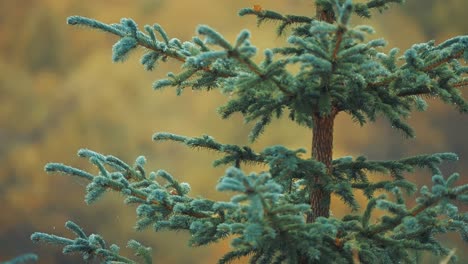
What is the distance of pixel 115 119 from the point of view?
263 inches

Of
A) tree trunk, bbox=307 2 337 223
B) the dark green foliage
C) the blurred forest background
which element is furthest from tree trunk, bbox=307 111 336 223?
the blurred forest background

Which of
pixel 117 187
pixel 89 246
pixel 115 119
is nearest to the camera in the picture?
pixel 117 187

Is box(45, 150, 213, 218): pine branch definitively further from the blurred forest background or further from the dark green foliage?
the blurred forest background

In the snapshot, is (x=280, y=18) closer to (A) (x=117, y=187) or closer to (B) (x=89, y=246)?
(A) (x=117, y=187)

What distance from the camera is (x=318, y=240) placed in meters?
2.25

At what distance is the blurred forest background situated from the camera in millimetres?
6453

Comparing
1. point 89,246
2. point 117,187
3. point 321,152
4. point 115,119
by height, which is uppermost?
point 115,119

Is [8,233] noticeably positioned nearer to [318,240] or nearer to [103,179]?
[103,179]

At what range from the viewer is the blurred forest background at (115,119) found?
6453mm

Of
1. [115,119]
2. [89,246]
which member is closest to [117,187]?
[89,246]

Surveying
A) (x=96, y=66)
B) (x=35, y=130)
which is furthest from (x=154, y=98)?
(x=35, y=130)

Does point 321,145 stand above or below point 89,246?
above

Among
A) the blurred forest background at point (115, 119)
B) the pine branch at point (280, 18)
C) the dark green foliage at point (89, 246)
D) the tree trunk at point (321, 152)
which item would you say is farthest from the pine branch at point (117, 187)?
the blurred forest background at point (115, 119)

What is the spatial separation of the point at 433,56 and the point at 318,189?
0.63m
